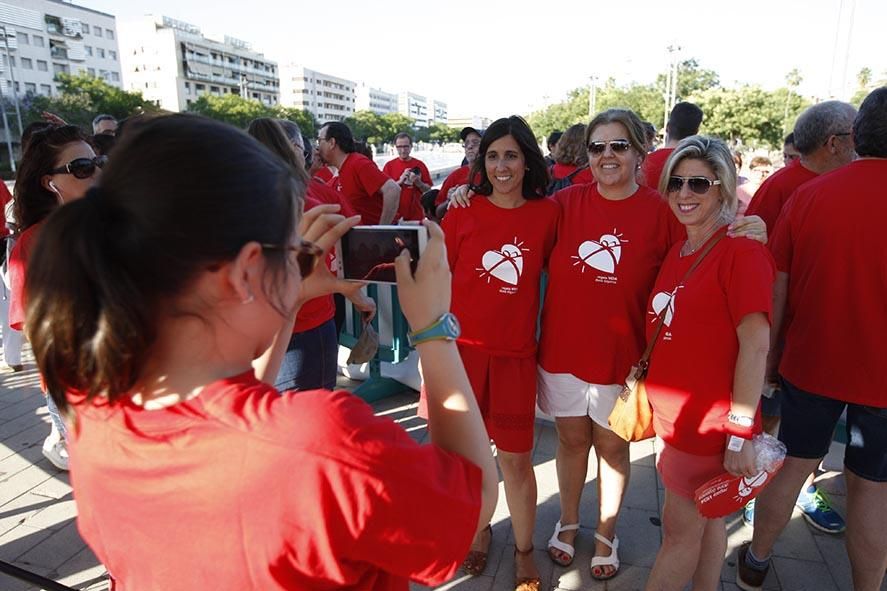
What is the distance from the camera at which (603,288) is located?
2457 millimetres

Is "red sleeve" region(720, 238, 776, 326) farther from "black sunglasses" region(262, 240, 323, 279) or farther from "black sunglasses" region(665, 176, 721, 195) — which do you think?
"black sunglasses" region(262, 240, 323, 279)

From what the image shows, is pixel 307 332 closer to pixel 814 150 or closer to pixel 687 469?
pixel 687 469

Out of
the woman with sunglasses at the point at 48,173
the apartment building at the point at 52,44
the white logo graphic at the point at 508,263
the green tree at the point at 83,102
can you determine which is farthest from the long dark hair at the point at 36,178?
the apartment building at the point at 52,44

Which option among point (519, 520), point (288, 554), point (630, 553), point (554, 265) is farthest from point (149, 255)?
point (630, 553)

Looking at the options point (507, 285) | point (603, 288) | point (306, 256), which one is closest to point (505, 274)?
point (507, 285)

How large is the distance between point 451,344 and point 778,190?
111 inches

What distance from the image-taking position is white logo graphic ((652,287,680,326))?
216 centimetres

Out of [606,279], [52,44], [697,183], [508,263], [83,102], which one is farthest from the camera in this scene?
[52,44]

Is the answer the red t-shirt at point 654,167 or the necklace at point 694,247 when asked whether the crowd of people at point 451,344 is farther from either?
the red t-shirt at point 654,167

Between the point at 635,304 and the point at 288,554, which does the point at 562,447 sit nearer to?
the point at 635,304

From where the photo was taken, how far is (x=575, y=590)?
2.65 m

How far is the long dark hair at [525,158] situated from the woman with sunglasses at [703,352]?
0.60 m

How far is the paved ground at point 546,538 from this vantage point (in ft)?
8.89

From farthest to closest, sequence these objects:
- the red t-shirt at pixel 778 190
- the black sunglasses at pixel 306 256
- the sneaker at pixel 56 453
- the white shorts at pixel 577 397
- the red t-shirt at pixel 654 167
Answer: the red t-shirt at pixel 654 167 → the sneaker at pixel 56 453 → the red t-shirt at pixel 778 190 → the white shorts at pixel 577 397 → the black sunglasses at pixel 306 256
